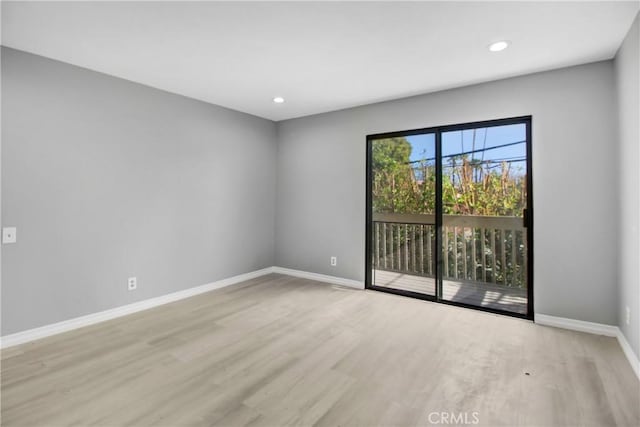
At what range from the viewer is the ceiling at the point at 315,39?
6.87 ft

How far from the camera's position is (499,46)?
2.58 meters

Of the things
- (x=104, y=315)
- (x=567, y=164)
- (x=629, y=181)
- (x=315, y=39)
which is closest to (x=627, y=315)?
(x=629, y=181)

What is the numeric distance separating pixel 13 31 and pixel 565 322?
17.1ft

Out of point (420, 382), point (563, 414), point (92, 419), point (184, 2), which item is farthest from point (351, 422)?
point (184, 2)

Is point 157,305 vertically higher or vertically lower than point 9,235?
lower

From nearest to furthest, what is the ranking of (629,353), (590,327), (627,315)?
1. (629,353)
2. (627,315)
3. (590,327)

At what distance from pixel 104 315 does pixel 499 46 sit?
171 inches

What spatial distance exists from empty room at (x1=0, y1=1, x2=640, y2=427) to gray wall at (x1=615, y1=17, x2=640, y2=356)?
0.03 m

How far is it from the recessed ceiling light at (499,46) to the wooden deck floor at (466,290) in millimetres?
2362

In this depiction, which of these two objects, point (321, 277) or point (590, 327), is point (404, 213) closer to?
point (321, 277)

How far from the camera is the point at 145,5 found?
2.04m

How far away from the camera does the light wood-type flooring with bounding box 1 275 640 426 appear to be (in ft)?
5.87

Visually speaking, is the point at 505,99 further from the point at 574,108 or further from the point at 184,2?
the point at 184,2
